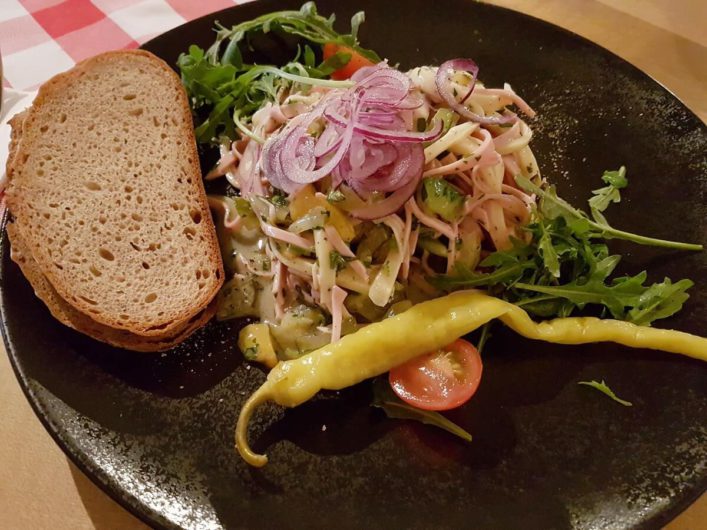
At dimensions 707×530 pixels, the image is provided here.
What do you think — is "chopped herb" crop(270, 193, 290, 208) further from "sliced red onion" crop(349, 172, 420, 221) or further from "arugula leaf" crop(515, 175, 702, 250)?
"arugula leaf" crop(515, 175, 702, 250)

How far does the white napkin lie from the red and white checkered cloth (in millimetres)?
180

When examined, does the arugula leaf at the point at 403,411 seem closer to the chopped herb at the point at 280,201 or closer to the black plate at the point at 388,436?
the black plate at the point at 388,436

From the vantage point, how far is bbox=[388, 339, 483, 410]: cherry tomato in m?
2.13

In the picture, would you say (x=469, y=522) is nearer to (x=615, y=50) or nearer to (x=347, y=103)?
(x=347, y=103)

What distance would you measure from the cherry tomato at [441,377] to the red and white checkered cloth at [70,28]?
2.76 m

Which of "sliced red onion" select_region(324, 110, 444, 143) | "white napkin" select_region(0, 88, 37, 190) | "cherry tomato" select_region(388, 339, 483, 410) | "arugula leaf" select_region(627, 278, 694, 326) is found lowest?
"white napkin" select_region(0, 88, 37, 190)

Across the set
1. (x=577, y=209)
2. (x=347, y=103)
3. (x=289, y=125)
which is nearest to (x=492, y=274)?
(x=577, y=209)

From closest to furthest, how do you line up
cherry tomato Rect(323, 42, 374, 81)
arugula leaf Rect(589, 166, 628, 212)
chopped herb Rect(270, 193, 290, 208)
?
chopped herb Rect(270, 193, 290, 208), arugula leaf Rect(589, 166, 628, 212), cherry tomato Rect(323, 42, 374, 81)

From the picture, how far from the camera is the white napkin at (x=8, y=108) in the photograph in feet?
9.96

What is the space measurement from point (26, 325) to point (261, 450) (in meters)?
0.97

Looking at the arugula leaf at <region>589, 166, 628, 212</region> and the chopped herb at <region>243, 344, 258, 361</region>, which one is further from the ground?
the arugula leaf at <region>589, 166, 628, 212</region>

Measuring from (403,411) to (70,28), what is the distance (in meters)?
3.22

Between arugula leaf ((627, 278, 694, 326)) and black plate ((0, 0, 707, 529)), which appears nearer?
black plate ((0, 0, 707, 529))

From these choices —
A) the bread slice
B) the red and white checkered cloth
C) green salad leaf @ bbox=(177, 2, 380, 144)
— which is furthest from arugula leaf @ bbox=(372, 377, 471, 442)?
the red and white checkered cloth
